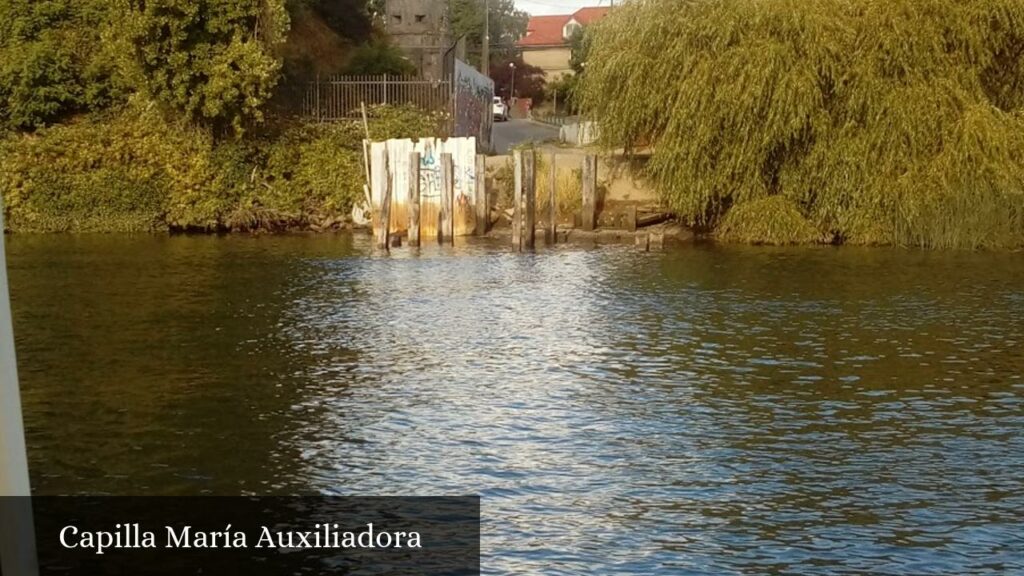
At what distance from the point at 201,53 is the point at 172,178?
3659 millimetres

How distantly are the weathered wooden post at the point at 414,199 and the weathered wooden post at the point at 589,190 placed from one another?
4595mm

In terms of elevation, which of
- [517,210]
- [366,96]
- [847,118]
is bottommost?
[517,210]

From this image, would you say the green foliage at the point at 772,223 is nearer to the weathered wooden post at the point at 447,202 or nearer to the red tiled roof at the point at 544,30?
the weathered wooden post at the point at 447,202

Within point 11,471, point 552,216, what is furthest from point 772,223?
point 11,471

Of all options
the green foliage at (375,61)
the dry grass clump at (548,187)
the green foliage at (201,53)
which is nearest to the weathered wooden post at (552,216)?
the dry grass clump at (548,187)

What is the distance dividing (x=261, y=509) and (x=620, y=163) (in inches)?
1099

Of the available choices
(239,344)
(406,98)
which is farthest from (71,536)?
(406,98)

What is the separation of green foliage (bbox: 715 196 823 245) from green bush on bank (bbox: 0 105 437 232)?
10.0 meters

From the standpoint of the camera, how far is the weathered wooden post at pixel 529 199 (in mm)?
35156

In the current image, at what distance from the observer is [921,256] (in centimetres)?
3275

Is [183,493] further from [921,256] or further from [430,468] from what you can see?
[921,256]

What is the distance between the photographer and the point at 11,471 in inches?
249

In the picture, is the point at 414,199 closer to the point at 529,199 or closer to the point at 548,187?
the point at 529,199

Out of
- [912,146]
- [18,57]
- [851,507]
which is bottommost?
[851,507]
